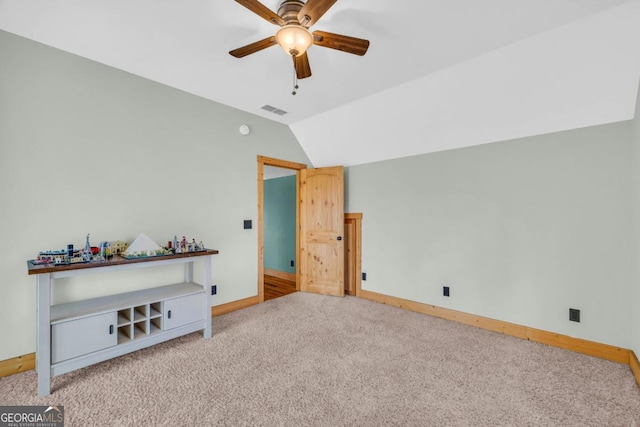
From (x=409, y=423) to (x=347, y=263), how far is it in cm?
284

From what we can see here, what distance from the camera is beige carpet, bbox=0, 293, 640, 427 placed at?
1.72 m

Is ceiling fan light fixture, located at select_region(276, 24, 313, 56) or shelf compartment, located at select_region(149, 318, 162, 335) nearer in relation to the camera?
ceiling fan light fixture, located at select_region(276, 24, 313, 56)

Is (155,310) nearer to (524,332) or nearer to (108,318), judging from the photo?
(108,318)

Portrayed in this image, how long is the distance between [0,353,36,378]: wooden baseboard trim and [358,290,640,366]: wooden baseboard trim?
3752mm

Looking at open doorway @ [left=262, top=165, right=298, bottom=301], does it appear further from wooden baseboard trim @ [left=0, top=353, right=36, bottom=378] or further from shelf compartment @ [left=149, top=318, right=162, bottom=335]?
wooden baseboard trim @ [left=0, top=353, right=36, bottom=378]

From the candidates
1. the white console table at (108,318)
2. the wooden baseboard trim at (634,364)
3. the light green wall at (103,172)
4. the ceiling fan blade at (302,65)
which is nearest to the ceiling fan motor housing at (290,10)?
the ceiling fan blade at (302,65)

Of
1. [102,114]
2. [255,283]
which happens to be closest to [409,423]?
[255,283]

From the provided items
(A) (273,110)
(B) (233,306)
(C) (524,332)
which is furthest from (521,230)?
(B) (233,306)

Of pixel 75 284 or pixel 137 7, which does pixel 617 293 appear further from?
pixel 75 284

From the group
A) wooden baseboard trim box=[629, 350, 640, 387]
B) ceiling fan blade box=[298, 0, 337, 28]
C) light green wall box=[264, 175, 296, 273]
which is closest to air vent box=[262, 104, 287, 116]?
light green wall box=[264, 175, 296, 273]

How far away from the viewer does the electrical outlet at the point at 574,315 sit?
253cm

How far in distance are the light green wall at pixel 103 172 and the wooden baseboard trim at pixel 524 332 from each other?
234 cm

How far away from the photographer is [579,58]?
215 cm

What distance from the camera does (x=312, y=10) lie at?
160cm
